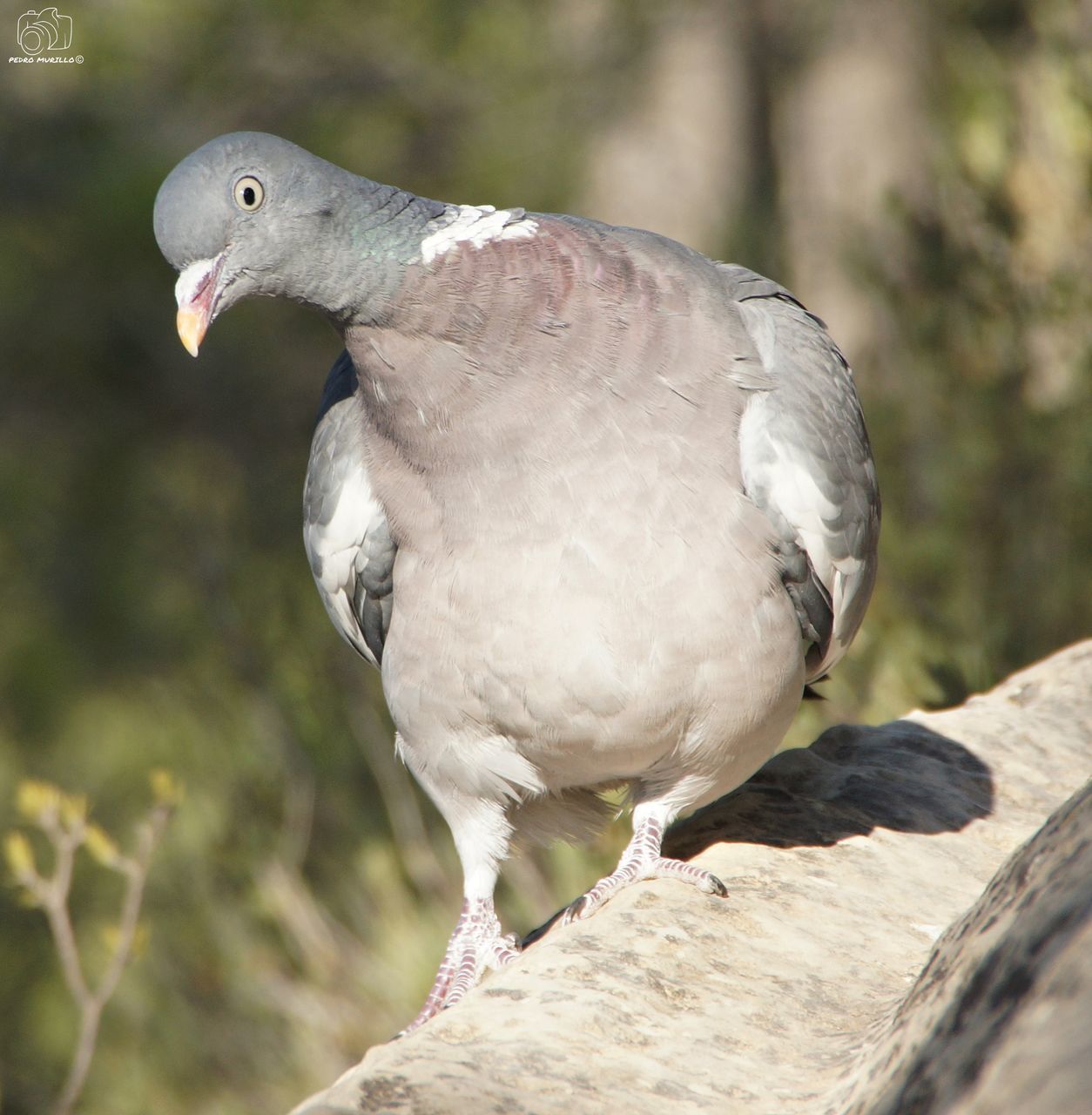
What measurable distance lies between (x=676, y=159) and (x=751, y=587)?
7.22m

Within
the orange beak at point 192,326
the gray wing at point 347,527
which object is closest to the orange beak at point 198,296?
the orange beak at point 192,326

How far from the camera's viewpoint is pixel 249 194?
3.11 m

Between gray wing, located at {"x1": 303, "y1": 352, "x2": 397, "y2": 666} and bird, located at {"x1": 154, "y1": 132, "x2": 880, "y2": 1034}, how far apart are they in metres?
0.13

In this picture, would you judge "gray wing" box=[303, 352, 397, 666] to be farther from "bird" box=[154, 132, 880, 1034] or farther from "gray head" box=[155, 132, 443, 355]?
"gray head" box=[155, 132, 443, 355]

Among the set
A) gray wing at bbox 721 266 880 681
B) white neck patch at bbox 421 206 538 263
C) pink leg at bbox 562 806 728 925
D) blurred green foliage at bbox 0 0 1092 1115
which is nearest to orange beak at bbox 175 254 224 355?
white neck patch at bbox 421 206 538 263

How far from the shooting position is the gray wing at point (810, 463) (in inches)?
128

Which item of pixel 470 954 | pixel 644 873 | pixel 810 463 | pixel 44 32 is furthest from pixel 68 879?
pixel 44 32

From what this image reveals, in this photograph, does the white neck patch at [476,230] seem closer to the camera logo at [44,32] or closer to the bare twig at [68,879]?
the bare twig at [68,879]

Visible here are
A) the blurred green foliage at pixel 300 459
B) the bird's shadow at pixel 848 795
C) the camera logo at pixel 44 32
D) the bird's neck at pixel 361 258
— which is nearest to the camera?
the bird's neck at pixel 361 258

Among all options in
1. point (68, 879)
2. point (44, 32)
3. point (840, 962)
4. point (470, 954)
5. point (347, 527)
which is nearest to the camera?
point (840, 962)

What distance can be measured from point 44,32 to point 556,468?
22.8 feet

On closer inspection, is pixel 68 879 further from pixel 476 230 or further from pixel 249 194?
pixel 476 230

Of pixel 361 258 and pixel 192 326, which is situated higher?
pixel 361 258

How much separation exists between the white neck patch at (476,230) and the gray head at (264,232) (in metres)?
0.06
